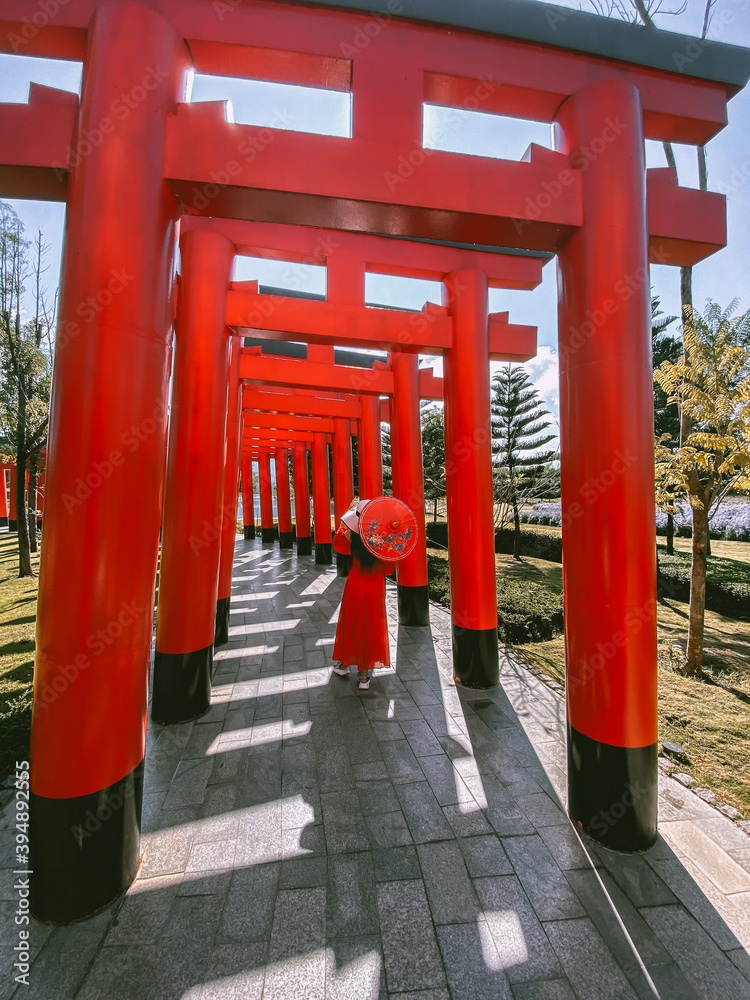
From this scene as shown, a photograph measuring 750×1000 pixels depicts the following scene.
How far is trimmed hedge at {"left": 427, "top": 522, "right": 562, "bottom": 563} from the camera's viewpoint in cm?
1536

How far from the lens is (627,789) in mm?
2340

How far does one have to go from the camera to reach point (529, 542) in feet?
55.1

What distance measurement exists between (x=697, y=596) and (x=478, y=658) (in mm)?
2883

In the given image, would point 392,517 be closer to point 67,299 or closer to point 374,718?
point 374,718

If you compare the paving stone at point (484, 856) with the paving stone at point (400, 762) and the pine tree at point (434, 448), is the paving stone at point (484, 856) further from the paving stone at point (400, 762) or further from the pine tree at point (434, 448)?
the pine tree at point (434, 448)

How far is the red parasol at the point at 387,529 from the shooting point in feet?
13.5

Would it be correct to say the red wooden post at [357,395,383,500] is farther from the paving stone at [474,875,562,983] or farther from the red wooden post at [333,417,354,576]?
the paving stone at [474,875,562,983]

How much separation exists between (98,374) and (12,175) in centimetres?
114

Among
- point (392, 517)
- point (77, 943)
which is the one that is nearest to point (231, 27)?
point (392, 517)

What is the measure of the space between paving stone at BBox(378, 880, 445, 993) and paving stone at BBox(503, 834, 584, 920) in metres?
0.50

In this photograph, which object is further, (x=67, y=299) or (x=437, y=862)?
(x=437, y=862)

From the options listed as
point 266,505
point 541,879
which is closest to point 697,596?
point 541,879

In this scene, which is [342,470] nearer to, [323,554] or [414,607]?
[323,554]

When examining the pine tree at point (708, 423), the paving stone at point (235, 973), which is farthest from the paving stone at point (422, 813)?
the pine tree at point (708, 423)
